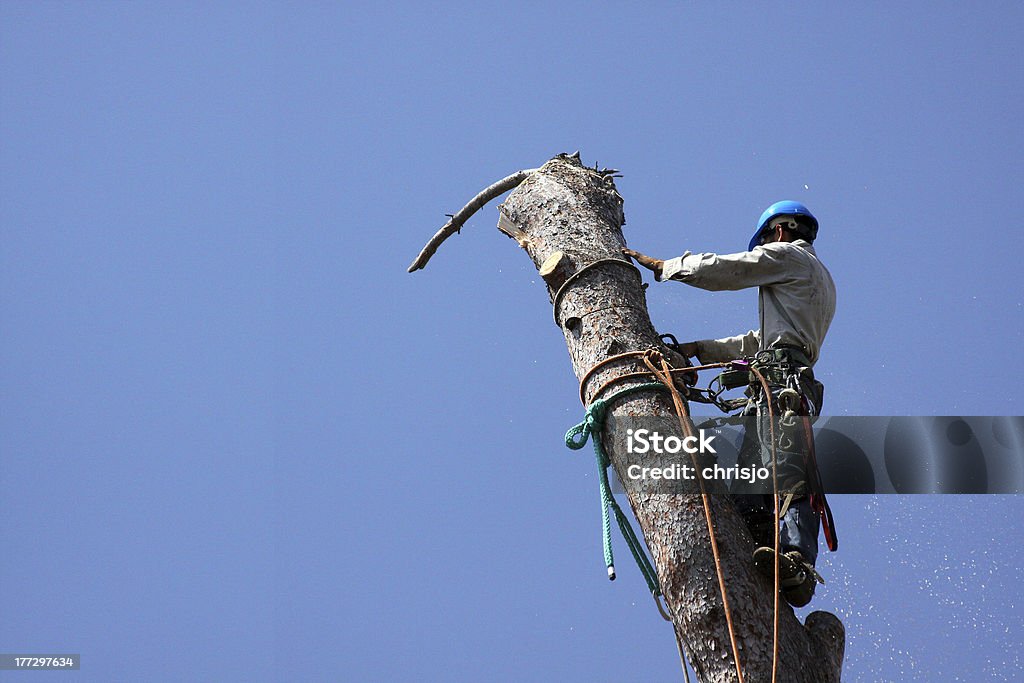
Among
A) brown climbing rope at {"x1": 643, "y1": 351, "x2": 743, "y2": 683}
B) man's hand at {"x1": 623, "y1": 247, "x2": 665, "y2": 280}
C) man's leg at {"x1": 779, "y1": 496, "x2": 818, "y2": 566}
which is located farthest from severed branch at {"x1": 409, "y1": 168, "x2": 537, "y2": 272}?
man's leg at {"x1": 779, "y1": 496, "x2": 818, "y2": 566}

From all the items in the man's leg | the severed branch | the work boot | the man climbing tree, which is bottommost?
the work boot

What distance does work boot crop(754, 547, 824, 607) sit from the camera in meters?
3.78

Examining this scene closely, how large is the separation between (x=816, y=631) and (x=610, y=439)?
1025 mm

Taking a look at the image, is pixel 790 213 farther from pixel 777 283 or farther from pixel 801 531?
pixel 801 531

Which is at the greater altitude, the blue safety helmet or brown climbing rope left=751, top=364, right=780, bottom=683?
the blue safety helmet

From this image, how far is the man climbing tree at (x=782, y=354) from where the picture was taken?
4.01 meters

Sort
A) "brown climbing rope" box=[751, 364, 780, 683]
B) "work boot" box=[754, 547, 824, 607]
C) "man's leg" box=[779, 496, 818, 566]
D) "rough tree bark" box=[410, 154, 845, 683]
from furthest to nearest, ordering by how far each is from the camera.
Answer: "man's leg" box=[779, 496, 818, 566] → "work boot" box=[754, 547, 824, 607] → "rough tree bark" box=[410, 154, 845, 683] → "brown climbing rope" box=[751, 364, 780, 683]

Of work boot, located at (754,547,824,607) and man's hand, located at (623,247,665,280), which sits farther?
man's hand, located at (623,247,665,280)

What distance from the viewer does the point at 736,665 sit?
350cm

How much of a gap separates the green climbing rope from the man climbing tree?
0.43 m

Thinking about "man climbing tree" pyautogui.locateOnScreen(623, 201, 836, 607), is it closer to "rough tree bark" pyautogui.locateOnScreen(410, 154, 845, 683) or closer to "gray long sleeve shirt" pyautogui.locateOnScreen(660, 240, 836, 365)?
"gray long sleeve shirt" pyautogui.locateOnScreen(660, 240, 836, 365)

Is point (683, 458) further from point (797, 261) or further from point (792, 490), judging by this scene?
point (797, 261)

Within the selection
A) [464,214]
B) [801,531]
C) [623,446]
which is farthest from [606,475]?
[464,214]

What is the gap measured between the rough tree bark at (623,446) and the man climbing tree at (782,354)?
155 millimetres
